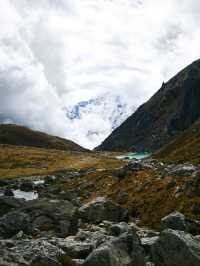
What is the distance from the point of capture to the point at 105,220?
170 feet

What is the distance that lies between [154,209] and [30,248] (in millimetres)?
32330

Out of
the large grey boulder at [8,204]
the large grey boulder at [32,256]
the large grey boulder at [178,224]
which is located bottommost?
the large grey boulder at [32,256]

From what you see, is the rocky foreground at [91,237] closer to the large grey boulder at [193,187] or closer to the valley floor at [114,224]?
the valley floor at [114,224]

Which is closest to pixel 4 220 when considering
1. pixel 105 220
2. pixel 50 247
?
pixel 105 220

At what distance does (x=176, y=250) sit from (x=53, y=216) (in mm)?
21402

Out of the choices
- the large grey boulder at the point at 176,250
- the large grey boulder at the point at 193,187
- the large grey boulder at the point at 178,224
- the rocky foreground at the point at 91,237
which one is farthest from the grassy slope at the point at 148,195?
Result: the large grey boulder at the point at 176,250

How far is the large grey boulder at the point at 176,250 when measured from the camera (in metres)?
27.5

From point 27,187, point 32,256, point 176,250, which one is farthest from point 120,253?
point 27,187

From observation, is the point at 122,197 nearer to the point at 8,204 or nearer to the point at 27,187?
the point at 8,204

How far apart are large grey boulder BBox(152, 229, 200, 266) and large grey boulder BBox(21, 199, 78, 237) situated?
57.4ft

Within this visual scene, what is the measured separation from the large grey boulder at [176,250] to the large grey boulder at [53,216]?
17510 millimetres

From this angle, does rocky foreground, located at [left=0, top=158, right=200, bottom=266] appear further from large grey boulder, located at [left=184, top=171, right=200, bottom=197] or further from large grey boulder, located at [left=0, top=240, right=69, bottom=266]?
large grey boulder, located at [left=184, top=171, right=200, bottom=197]

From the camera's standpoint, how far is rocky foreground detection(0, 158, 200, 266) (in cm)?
2642

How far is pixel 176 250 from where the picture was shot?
2772 centimetres
